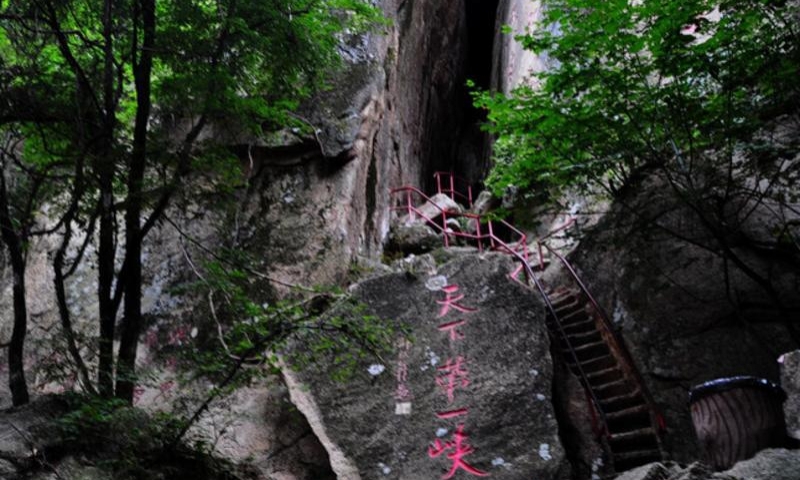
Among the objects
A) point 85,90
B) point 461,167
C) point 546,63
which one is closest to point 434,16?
point 546,63

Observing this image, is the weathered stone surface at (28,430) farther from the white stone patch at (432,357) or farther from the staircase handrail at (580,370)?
the staircase handrail at (580,370)

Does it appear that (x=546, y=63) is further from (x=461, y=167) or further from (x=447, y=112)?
(x=461, y=167)

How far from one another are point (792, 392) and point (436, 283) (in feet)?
11.1

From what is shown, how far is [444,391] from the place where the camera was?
591cm

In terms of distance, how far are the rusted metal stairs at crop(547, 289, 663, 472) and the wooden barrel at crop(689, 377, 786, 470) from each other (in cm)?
119

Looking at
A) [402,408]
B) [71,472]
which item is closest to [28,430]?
[71,472]

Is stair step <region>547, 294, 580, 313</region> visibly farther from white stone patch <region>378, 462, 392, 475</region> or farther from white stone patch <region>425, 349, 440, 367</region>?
white stone patch <region>378, 462, 392, 475</region>

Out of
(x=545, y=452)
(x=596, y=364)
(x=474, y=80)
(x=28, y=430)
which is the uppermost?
(x=474, y=80)

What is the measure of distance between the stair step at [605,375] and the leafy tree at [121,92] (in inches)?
164

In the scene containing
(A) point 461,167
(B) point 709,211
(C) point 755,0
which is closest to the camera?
(C) point 755,0

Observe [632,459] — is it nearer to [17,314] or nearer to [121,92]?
[17,314]

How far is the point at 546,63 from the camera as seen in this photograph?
1429cm

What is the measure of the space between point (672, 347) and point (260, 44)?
4730mm

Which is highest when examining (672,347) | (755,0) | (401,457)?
(755,0)
